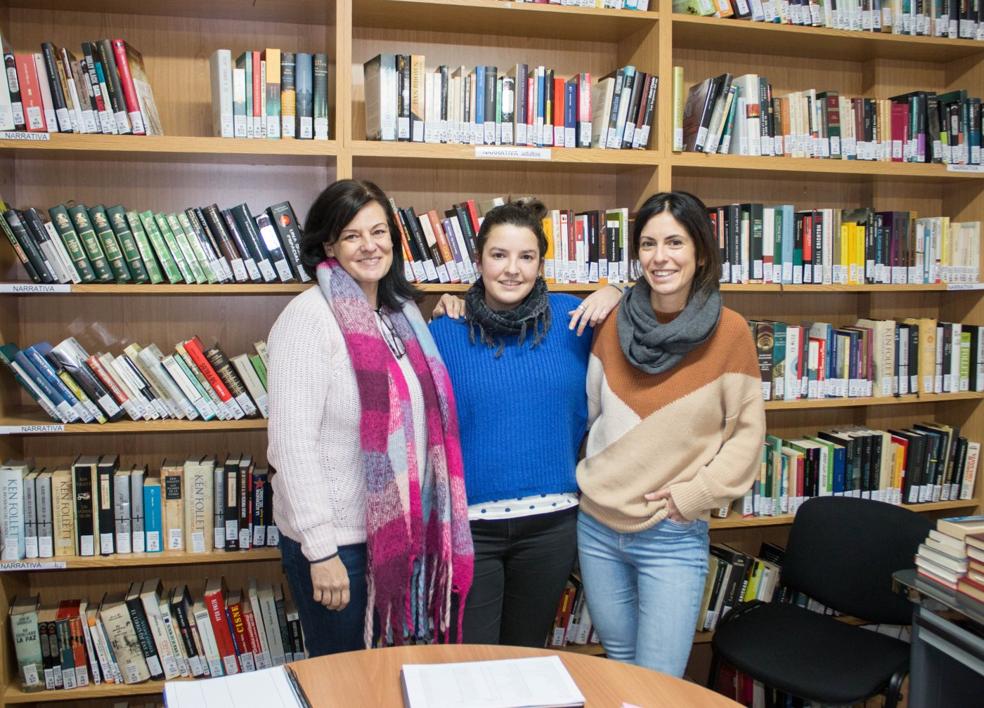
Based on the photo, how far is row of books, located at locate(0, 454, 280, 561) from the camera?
246cm

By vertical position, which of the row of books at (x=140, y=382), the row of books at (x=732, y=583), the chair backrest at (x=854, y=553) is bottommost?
the row of books at (x=732, y=583)

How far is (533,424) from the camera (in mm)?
2053

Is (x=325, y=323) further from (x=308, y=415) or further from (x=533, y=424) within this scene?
(x=533, y=424)

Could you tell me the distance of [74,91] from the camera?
2396 mm

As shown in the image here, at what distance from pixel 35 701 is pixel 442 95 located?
2305 mm

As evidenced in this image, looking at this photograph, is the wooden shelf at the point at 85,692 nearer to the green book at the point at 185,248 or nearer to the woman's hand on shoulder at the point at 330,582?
the woman's hand on shoulder at the point at 330,582

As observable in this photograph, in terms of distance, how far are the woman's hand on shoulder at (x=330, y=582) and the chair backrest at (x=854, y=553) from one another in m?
1.59

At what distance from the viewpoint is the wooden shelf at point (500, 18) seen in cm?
262

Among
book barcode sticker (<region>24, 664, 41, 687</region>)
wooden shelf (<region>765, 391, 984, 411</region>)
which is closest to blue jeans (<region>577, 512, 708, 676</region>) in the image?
wooden shelf (<region>765, 391, 984, 411</region>)

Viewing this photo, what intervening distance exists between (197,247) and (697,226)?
59.6 inches

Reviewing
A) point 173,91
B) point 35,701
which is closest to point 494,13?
point 173,91

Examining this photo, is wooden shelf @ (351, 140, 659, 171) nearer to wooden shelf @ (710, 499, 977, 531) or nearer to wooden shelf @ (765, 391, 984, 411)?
wooden shelf @ (765, 391, 984, 411)

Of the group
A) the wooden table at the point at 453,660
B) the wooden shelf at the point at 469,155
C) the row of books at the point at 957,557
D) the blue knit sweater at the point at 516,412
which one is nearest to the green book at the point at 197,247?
the wooden shelf at the point at 469,155

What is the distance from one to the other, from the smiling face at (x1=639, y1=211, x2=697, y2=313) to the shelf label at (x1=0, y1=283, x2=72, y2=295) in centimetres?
170
